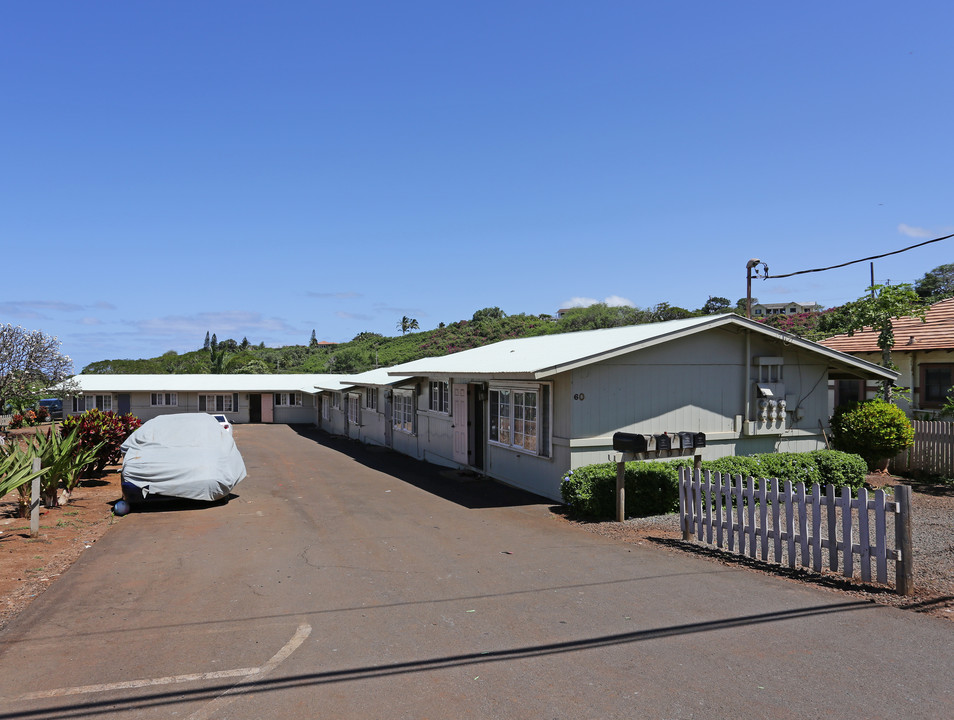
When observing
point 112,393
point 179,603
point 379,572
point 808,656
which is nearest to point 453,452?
point 379,572

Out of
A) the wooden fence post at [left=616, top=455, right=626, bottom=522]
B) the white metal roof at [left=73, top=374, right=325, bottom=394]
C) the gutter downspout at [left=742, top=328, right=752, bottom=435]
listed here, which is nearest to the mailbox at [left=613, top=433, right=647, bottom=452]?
the wooden fence post at [left=616, top=455, right=626, bottom=522]

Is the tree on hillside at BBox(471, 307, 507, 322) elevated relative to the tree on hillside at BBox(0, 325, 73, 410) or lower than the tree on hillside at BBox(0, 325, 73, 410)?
elevated

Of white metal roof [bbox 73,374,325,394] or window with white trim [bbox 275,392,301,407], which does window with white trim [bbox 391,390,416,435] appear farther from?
window with white trim [bbox 275,392,301,407]

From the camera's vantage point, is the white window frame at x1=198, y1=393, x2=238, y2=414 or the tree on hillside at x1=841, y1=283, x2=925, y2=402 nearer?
the tree on hillside at x1=841, y1=283, x2=925, y2=402

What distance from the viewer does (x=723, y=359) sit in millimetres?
14164

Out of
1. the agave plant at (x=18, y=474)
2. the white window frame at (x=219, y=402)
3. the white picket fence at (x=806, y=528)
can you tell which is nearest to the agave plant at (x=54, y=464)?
the agave plant at (x=18, y=474)

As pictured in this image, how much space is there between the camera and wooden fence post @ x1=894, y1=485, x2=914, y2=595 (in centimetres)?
676

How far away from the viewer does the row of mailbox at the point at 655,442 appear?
10266mm

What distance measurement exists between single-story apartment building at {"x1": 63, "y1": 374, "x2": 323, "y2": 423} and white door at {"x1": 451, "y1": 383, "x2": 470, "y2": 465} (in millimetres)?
25715

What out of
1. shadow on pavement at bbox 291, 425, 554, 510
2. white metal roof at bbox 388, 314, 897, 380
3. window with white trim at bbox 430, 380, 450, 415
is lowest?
shadow on pavement at bbox 291, 425, 554, 510

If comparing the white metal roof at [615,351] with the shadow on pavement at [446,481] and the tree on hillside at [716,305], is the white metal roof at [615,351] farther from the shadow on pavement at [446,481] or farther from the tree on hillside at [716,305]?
the tree on hillside at [716,305]

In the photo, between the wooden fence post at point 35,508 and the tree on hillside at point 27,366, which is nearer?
the wooden fence post at point 35,508

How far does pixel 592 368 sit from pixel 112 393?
4004 cm

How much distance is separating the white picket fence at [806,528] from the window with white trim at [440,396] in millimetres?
10641
